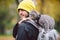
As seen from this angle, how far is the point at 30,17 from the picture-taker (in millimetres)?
5254

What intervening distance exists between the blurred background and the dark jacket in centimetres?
2360

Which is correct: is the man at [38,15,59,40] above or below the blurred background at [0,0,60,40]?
above

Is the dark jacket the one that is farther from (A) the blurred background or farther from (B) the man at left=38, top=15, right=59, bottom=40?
(A) the blurred background

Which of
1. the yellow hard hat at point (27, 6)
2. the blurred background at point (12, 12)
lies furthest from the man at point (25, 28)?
the blurred background at point (12, 12)

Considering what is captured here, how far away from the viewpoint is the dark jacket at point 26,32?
503cm

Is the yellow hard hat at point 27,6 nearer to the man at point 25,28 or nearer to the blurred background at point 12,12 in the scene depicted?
the man at point 25,28

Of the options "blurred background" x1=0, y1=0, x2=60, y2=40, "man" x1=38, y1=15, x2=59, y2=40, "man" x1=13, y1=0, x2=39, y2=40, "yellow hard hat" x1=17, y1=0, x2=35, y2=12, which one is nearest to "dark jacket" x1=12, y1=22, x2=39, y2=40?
"man" x1=13, y1=0, x2=39, y2=40

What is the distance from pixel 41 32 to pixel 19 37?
38 centimetres

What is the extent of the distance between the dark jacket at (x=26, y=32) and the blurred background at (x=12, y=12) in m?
23.6

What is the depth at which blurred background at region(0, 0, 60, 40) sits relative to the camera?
30625mm

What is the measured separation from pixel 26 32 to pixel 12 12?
34313 millimetres

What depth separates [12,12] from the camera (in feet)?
129

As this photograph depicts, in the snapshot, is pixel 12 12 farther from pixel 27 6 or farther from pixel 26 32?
pixel 26 32

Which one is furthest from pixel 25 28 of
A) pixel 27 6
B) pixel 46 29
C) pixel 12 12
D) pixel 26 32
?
pixel 12 12
